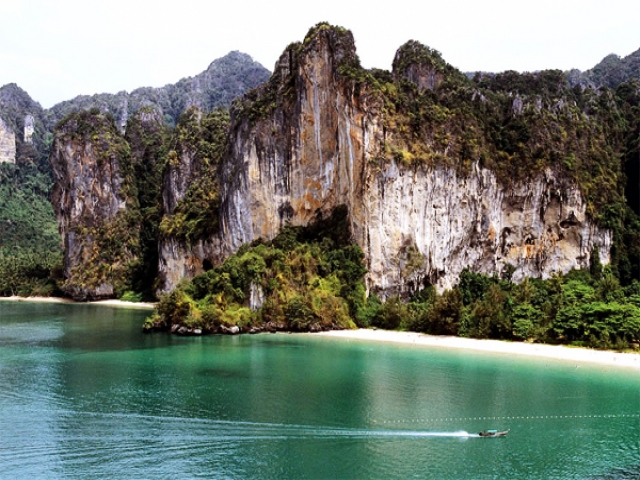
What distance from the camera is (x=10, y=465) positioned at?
17.7 meters

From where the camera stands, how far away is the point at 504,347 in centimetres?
3791

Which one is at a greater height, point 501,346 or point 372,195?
point 372,195

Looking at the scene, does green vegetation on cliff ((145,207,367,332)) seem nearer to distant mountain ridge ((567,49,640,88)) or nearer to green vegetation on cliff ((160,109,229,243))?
green vegetation on cliff ((160,109,229,243))

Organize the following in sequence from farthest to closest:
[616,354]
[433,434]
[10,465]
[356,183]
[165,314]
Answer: [356,183] < [165,314] < [616,354] < [433,434] < [10,465]

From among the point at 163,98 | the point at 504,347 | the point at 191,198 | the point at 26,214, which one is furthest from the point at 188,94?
the point at 504,347

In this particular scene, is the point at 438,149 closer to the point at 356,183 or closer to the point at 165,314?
the point at 356,183

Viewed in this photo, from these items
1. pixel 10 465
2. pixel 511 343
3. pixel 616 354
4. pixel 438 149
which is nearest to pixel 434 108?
pixel 438 149

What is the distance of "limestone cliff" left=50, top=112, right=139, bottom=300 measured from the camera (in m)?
82.4

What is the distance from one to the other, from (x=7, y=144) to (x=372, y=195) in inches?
4358

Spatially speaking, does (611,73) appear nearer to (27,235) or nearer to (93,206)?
(93,206)

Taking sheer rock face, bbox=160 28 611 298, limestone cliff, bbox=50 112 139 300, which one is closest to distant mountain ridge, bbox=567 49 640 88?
sheer rock face, bbox=160 28 611 298

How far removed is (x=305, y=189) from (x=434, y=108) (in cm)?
1302

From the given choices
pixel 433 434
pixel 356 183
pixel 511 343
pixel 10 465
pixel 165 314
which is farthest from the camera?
pixel 356 183

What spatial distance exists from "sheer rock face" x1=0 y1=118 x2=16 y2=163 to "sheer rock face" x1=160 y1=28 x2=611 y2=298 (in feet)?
301
